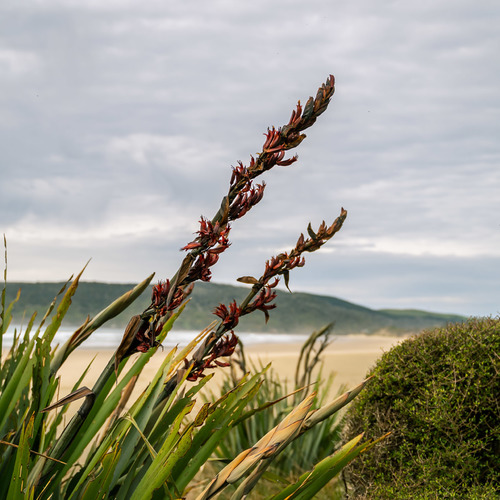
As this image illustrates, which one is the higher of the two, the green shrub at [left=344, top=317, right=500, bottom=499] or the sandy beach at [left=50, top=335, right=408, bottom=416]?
the green shrub at [left=344, top=317, right=500, bottom=499]

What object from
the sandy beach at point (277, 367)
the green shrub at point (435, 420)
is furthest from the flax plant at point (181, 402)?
the sandy beach at point (277, 367)

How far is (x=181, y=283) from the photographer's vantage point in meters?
1.20

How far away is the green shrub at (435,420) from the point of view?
318 centimetres

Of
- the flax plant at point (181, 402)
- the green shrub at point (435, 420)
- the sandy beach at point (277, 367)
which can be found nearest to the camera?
the flax plant at point (181, 402)

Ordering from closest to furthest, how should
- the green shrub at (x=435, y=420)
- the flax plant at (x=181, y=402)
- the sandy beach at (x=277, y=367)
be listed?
the flax plant at (x=181, y=402) → the green shrub at (x=435, y=420) → the sandy beach at (x=277, y=367)

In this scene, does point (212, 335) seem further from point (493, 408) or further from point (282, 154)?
point (493, 408)

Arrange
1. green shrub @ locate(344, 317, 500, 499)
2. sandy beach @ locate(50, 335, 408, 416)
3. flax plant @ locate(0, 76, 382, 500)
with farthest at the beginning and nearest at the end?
sandy beach @ locate(50, 335, 408, 416), green shrub @ locate(344, 317, 500, 499), flax plant @ locate(0, 76, 382, 500)

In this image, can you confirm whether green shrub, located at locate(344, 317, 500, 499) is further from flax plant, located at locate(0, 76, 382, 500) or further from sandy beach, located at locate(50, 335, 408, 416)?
sandy beach, located at locate(50, 335, 408, 416)

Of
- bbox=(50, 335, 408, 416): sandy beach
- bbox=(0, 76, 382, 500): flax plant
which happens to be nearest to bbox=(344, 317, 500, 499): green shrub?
bbox=(0, 76, 382, 500): flax plant

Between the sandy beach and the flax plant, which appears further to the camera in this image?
the sandy beach

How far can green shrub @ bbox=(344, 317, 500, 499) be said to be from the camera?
318 centimetres

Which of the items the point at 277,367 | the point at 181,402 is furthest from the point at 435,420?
the point at 277,367

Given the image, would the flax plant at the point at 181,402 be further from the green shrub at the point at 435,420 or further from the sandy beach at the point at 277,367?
the sandy beach at the point at 277,367

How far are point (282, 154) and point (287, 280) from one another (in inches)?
11.1
